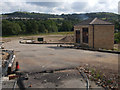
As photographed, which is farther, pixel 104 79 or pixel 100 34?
pixel 100 34

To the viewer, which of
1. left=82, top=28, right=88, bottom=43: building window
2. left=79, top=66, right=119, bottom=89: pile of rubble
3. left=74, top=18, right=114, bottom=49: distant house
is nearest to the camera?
left=79, top=66, right=119, bottom=89: pile of rubble

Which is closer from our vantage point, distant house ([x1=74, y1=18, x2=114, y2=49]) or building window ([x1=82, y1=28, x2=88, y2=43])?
distant house ([x1=74, y1=18, x2=114, y2=49])

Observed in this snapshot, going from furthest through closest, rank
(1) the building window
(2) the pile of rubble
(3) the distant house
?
(1) the building window, (3) the distant house, (2) the pile of rubble

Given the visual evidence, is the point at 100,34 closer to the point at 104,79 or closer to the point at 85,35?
the point at 85,35

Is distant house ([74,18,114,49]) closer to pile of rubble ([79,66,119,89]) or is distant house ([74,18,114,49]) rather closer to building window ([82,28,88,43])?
building window ([82,28,88,43])

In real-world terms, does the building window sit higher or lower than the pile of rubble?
higher

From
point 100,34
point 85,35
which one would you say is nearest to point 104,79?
point 100,34

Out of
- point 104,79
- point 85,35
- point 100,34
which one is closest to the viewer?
point 104,79

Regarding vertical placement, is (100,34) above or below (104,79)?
above

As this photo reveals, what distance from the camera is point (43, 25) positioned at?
84.1 m

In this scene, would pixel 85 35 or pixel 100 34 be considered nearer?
pixel 100 34

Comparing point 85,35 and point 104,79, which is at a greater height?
point 85,35

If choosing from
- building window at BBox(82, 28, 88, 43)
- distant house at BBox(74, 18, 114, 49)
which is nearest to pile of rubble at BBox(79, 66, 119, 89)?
distant house at BBox(74, 18, 114, 49)

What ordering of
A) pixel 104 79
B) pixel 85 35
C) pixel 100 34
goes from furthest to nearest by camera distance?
1. pixel 85 35
2. pixel 100 34
3. pixel 104 79
